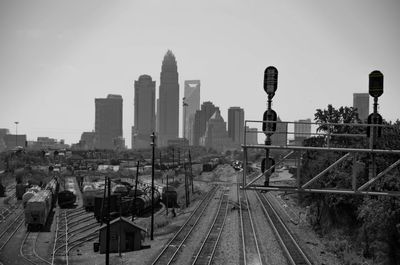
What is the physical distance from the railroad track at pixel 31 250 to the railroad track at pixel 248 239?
13.9 metres

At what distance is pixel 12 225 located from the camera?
40.9 metres

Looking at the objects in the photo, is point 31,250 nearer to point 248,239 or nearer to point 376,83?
point 248,239

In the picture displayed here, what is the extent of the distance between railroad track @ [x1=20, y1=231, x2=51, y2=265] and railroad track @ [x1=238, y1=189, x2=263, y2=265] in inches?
547

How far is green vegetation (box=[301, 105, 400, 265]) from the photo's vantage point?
20.0m

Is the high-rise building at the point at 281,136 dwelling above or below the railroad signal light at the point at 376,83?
below

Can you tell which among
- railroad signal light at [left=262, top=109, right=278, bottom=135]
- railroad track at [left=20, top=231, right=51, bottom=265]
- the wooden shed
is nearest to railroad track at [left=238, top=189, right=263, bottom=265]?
the wooden shed

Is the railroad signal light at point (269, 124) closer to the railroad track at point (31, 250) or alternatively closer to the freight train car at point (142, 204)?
the railroad track at point (31, 250)

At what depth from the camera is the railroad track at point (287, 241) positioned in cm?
2231

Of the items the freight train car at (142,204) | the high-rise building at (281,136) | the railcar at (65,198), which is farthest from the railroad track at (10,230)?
the high-rise building at (281,136)

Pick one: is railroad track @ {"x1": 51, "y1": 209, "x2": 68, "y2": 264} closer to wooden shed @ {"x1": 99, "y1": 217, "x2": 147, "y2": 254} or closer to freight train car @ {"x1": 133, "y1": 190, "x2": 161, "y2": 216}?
wooden shed @ {"x1": 99, "y1": 217, "x2": 147, "y2": 254}

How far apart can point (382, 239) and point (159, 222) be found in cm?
2522

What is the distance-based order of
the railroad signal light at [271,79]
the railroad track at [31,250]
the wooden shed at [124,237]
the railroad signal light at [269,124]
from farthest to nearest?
1. the wooden shed at [124,237]
2. the railroad track at [31,250]
3. the railroad signal light at [271,79]
4. the railroad signal light at [269,124]

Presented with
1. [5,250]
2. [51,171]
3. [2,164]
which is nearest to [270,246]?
[5,250]

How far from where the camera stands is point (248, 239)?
27.9 m
